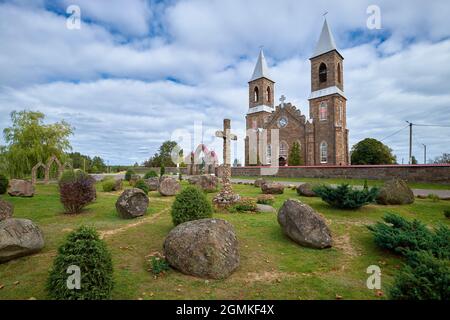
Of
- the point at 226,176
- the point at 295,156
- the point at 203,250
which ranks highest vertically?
the point at 295,156

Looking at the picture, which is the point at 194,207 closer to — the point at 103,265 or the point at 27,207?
the point at 103,265

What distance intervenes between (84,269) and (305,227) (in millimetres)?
4839

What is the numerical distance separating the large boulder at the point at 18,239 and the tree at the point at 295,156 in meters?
33.9

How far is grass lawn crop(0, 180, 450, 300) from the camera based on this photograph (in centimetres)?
390

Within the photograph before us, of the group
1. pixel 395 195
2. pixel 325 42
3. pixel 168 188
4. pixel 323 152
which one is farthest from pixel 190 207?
pixel 325 42

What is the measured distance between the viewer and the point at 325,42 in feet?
119

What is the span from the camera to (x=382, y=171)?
68.2 feet

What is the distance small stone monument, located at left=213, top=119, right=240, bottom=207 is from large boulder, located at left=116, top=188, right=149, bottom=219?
331 centimetres

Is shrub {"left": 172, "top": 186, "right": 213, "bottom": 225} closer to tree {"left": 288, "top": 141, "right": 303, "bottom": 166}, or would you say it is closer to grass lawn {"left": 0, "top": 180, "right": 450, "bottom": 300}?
grass lawn {"left": 0, "top": 180, "right": 450, "bottom": 300}

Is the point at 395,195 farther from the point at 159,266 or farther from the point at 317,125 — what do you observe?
the point at 317,125
